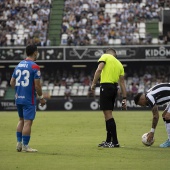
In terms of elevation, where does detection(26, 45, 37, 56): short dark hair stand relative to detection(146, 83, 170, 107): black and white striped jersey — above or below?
above

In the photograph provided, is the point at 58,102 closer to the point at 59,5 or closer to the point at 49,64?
the point at 49,64

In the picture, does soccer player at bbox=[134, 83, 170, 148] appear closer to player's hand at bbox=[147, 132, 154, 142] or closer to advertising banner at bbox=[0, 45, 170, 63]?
player's hand at bbox=[147, 132, 154, 142]

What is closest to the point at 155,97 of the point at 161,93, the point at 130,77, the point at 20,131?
the point at 161,93

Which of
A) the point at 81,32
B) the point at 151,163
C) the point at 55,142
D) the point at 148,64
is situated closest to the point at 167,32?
the point at 148,64

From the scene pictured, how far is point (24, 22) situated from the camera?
4644 centimetres

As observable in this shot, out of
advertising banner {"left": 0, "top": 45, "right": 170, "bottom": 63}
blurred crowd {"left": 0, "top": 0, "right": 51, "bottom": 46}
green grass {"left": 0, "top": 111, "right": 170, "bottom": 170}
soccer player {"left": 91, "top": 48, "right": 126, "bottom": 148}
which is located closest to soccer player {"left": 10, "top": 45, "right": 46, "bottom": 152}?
green grass {"left": 0, "top": 111, "right": 170, "bottom": 170}

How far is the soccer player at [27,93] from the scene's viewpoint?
12.3m

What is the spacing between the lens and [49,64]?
4688 cm

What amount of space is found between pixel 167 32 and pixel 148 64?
2898 mm

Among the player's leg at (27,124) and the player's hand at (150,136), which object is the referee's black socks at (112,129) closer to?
the player's hand at (150,136)

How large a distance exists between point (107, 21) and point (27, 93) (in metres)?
33.4

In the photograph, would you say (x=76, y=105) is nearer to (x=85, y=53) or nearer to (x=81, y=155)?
(x=85, y=53)

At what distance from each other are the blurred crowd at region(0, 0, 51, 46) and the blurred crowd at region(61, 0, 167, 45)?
64.5 inches

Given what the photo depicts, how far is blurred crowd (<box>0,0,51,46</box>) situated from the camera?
4491 cm
